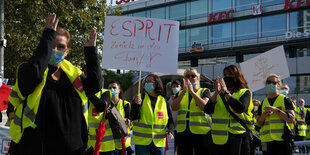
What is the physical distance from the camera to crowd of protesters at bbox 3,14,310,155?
268 centimetres

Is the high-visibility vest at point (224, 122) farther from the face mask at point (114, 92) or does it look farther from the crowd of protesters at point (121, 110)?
the face mask at point (114, 92)

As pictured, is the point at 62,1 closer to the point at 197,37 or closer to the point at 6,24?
the point at 6,24

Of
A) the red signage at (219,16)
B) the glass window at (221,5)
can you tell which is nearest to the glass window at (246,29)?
the red signage at (219,16)

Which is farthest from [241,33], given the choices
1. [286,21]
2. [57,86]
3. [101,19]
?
[57,86]

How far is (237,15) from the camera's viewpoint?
1657 inches

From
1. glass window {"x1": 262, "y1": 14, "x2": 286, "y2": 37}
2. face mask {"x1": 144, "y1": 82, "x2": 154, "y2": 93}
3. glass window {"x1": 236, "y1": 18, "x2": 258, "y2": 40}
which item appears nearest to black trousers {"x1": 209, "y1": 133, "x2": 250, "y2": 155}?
face mask {"x1": 144, "y1": 82, "x2": 154, "y2": 93}

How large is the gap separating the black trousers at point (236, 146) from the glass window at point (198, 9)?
40.3 m

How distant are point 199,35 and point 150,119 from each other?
39507 millimetres

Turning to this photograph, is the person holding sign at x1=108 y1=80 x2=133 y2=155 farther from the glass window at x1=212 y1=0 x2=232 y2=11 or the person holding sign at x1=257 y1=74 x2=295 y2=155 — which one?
the glass window at x1=212 y1=0 x2=232 y2=11

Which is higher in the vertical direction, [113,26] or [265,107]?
[113,26]

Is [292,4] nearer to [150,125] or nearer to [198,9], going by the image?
[198,9]

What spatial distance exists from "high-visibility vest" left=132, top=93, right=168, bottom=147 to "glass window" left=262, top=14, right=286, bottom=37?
3435 cm

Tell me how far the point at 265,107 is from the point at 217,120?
117 centimetres

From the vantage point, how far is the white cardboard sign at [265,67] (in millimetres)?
9633
